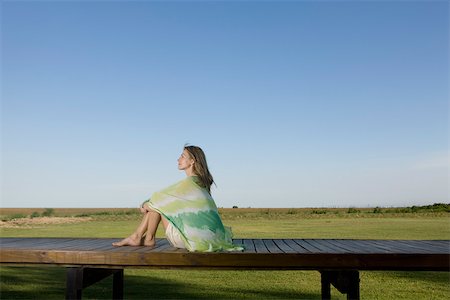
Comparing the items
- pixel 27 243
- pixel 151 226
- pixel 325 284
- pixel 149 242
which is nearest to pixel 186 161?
pixel 151 226

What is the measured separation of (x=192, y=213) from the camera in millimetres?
5109

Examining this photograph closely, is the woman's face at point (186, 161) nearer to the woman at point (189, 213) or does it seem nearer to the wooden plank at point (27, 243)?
the woman at point (189, 213)

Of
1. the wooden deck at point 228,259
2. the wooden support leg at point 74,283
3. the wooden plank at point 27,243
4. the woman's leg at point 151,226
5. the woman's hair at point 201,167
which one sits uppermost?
the woman's hair at point 201,167

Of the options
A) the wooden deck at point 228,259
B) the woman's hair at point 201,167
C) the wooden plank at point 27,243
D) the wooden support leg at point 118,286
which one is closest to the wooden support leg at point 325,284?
the wooden deck at point 228,259

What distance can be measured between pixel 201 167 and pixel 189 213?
509 mm

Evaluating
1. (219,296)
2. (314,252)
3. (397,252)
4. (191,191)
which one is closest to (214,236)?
(191,191)

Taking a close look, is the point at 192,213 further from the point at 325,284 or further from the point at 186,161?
the point at 325,284

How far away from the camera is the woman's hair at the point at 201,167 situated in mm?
5289

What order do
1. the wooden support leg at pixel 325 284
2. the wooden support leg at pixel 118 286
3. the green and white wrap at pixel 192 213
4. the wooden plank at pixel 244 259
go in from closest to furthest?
the wooden plank at pixel 244 259, the green and white wrap at pixel 192 213, the wooden support leg at pixel 325 284, the wooden support leg at pixel 118 286

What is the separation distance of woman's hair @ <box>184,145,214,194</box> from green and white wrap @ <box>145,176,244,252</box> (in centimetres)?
10

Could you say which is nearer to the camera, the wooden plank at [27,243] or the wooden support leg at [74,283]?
the wooden support leg at [74,283]

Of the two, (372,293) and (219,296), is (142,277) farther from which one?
(372,293)

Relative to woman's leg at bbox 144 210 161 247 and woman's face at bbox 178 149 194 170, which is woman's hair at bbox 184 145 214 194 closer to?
woman's face at bbox 178 149 194 170

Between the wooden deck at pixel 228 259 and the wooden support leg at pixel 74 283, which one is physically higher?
the wooden deck at pixel 228 259
